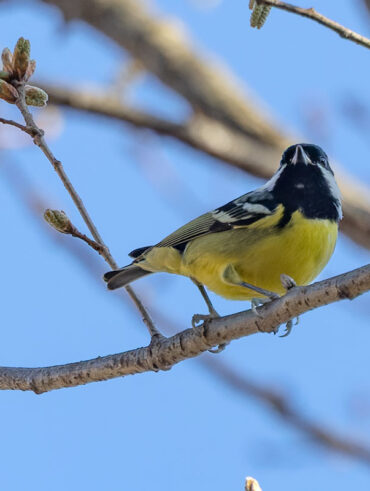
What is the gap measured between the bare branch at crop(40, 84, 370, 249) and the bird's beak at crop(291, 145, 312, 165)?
1.85m

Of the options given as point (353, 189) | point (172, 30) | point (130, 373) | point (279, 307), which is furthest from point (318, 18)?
point (172, 30)

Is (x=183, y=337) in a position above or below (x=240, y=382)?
below

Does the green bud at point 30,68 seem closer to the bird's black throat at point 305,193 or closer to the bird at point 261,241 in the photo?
the bird at point 261,241

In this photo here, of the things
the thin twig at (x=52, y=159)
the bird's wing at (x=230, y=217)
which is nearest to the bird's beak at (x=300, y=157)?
the bird's wing at (x=230, y=217)

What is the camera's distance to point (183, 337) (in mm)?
3219

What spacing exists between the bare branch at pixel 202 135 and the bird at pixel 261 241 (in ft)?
6.51

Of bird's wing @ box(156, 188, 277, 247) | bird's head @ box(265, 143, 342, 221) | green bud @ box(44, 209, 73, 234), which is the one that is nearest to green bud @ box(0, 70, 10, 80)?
green bud @ box(44, 209, 73, 234)

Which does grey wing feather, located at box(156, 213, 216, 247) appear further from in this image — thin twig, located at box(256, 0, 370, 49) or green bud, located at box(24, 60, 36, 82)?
thin twig, located at box(256, 0, 370, 49)

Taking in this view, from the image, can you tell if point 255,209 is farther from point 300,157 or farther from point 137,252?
point 137,252

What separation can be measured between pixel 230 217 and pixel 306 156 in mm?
569

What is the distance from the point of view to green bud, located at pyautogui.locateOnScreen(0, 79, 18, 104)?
277 centimetres

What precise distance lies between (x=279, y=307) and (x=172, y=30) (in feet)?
17.8

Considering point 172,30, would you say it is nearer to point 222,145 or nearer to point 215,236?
point 222,145

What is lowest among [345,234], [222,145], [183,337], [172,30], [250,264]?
[183,337]
